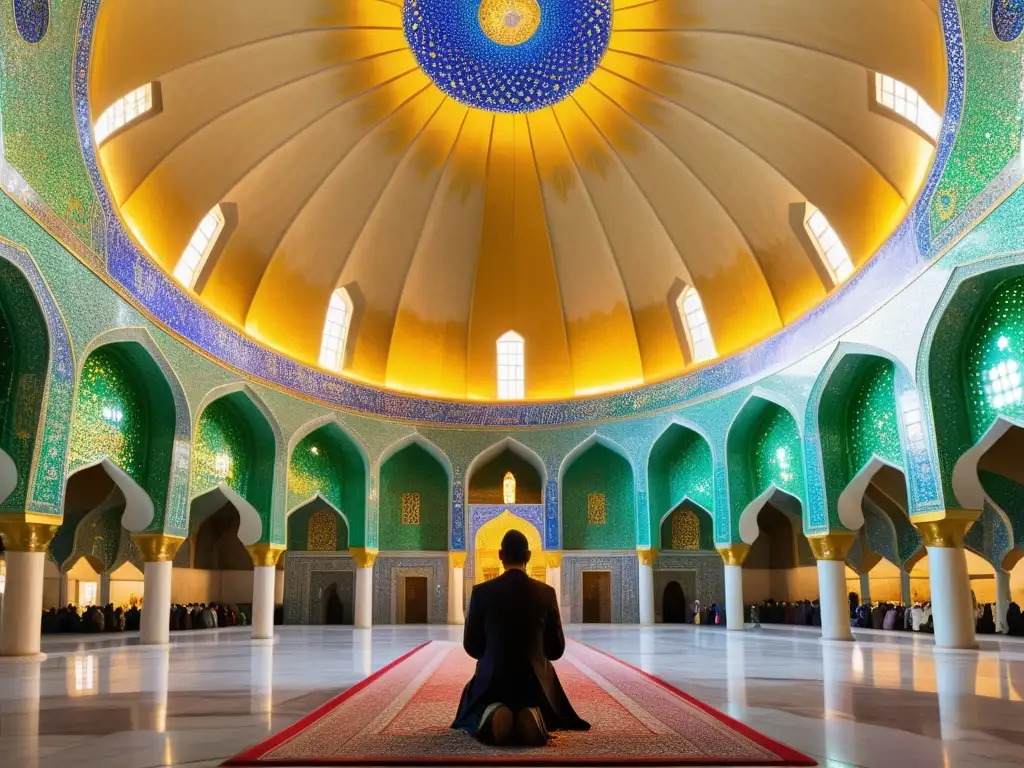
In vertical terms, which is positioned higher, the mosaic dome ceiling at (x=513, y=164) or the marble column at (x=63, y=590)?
the mosaic dome ceiling at (x=513, y=164)

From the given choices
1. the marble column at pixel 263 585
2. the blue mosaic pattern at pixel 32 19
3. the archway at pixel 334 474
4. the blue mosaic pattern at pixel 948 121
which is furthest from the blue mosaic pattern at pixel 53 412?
the blue mosaic pattern at pixel 948 121

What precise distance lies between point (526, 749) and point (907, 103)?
432 inches

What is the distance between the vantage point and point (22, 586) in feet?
32.1

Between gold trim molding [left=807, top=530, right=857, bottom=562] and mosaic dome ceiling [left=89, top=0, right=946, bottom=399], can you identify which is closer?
mosaic dome ceiling [left=89, top=0, right=946, bottom=399]

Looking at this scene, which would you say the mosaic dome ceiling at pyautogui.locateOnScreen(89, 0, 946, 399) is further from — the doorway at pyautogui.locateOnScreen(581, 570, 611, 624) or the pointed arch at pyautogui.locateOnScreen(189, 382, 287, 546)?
the doorway at pyautogui.locateOnScreen(581, 570, 611, 624)

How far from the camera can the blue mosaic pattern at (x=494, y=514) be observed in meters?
19.4

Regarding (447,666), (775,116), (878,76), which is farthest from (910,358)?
(447,666)

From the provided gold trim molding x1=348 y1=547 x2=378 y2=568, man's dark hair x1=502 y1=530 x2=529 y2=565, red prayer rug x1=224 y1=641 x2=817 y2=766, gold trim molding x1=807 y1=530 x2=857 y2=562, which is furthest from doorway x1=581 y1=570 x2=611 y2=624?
man's dark hair x1=502 y1=530 x2=529 y2=565

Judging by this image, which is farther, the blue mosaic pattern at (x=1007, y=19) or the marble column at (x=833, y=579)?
the marble column at (x=833, y=579)

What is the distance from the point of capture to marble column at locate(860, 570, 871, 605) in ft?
67.1

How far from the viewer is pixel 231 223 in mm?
14852

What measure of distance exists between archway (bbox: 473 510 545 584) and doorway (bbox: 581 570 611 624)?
3.43 ft

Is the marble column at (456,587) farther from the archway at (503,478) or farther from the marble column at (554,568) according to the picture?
the marble column at (554,568)

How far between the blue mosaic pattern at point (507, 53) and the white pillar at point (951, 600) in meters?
8.62
